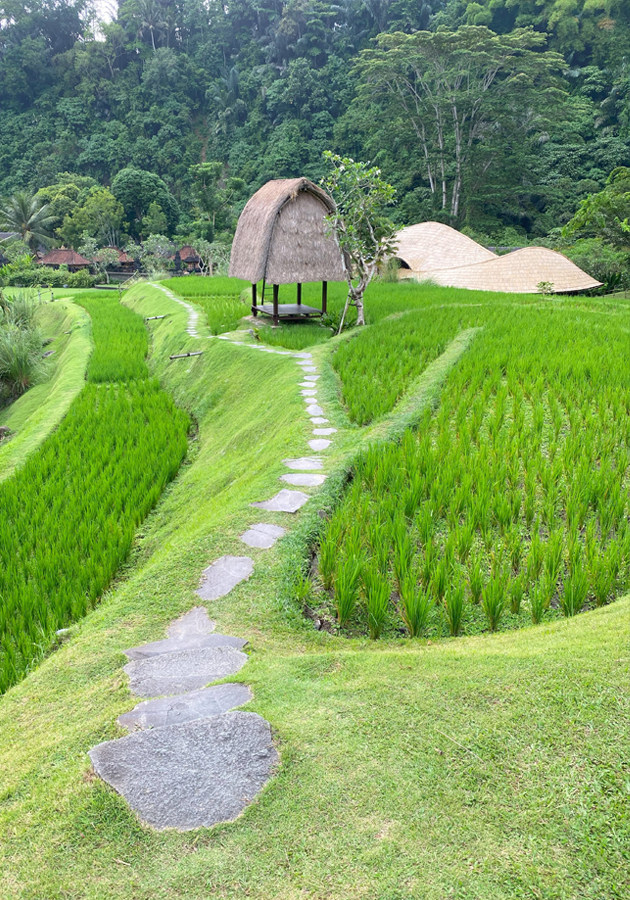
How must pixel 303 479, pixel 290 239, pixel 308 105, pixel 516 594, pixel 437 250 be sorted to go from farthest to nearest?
1. pixel 308 105
2. pixel 437 250
3. pixel 290 239
4. pixel 303 479
5. pixel 516 594

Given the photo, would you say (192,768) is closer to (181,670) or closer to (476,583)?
(181,670)

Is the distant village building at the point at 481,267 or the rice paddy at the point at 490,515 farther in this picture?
the distant village building at the point at 481,267

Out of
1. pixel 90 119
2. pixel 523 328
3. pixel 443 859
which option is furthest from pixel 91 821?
pixel 90 119

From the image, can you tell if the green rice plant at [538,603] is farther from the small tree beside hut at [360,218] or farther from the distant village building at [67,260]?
the distant village building at [67,260]

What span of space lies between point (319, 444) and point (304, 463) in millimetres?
469

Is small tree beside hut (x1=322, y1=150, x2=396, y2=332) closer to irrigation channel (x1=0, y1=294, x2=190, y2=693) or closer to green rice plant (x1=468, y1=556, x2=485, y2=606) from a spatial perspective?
irrigation channel (x1=0, y1=294, x2=190, y2=693)

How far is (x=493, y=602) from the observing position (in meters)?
2.40

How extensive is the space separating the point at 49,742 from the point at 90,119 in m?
59.2

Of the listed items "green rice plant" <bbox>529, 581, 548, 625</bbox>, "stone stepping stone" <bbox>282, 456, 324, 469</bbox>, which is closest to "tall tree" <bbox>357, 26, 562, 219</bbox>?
"stone stepping stone" <bbox>282, 456, 324, 469</bbox>

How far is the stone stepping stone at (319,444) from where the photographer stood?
4.45m

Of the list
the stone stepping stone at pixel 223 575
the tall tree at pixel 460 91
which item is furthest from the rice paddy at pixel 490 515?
the tall tree at pixel 460 91

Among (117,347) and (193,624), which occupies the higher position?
(117,347)

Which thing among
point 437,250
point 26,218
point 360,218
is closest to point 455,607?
point 360,218

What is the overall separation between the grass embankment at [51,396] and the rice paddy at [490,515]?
13.2 ft
